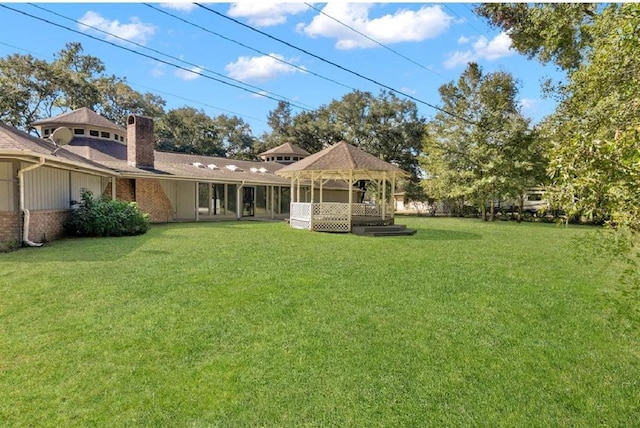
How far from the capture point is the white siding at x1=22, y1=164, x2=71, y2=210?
977 centimetres

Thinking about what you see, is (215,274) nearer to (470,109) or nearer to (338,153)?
(338,153)

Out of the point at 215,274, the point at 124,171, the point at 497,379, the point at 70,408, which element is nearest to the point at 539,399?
the point at 497,379

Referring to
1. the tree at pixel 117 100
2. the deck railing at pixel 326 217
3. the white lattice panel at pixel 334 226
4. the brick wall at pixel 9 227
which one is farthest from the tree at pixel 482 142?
the tree at pixel 117 100

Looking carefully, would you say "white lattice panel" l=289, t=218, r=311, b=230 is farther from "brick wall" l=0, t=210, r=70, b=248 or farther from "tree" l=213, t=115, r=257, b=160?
"tree" l=213, t=115, r=257, b=160

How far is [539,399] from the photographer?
326 centimetres

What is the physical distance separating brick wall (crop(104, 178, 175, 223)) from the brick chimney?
92cm

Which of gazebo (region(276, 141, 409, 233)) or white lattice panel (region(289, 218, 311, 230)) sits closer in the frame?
gazebo (region(276, 141, 409, 233))

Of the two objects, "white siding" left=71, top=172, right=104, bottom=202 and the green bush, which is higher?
"white siding" left=71, top=172, right=104, bottom=202

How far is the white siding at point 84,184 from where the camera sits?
12.7 meters

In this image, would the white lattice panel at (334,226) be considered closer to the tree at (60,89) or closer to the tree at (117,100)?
the tree at (60,89)

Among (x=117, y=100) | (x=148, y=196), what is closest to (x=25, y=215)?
(x=148, y=196)

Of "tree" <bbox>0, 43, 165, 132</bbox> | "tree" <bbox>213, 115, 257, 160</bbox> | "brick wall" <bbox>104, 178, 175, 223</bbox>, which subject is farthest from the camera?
"tree" <bbox>213, 115, 257, 160</bbox>

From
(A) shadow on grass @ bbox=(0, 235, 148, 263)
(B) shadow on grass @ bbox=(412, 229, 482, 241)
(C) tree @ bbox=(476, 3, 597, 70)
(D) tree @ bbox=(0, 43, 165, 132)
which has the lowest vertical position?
(B) shadow on grass @ bbox=(412, 229, 482, 241)

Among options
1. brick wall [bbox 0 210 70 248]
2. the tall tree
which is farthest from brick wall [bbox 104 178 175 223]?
the tall tree
